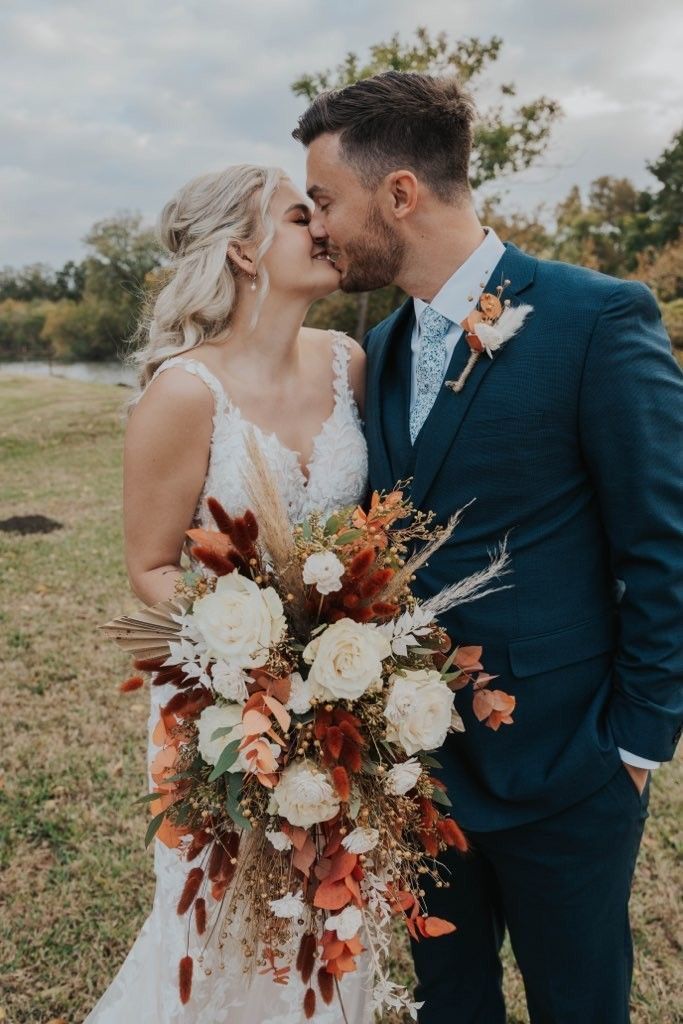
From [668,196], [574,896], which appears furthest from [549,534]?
[668,196]

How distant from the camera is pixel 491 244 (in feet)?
8.07

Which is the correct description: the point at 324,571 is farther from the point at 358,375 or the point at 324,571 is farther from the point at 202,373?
the point at 358,375

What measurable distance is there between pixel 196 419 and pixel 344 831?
1.50 meters

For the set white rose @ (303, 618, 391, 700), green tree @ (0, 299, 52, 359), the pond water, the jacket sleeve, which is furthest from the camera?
green tree @ (0, 299, 52, 359)

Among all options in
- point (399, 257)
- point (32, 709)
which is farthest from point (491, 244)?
point (32, 709)

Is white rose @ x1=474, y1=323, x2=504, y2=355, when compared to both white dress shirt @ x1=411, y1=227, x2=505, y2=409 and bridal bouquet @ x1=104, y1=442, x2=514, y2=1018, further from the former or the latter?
bridal bouquet @ x1=104, y1=442, x2=514, y2=1018

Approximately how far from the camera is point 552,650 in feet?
7.18

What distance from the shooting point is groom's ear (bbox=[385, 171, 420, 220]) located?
2.51 metres

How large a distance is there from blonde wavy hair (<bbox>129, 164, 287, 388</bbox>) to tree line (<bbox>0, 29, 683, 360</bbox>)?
1290 cm

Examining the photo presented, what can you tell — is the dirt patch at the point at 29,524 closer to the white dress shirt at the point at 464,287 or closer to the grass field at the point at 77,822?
the grass field at the point at 77,822

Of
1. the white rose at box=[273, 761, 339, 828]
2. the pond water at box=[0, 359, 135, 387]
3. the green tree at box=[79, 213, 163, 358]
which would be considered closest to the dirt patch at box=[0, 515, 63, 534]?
the white rose at box=[273, 761, 339, 828]

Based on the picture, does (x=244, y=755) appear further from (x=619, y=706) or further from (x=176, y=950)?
(x=176, y=950)

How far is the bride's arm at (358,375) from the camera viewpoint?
3.25 m

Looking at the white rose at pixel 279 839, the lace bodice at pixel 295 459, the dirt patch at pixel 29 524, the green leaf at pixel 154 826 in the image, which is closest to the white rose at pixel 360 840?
the white rose at pixel 279 839
